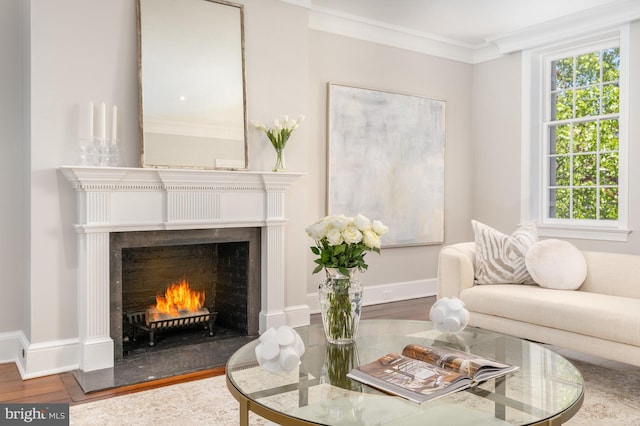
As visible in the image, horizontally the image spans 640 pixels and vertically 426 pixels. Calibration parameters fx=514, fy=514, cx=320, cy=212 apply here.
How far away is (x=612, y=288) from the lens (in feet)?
10.5

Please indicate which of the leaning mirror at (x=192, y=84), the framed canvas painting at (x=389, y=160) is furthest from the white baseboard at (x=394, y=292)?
the leaning mirror at (x=192, y=84)

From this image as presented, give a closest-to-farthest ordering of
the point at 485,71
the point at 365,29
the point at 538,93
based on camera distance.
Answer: the point at 365,29
the point at 538,93
the point at 485,71

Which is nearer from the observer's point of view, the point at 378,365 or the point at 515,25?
the point at 378,365

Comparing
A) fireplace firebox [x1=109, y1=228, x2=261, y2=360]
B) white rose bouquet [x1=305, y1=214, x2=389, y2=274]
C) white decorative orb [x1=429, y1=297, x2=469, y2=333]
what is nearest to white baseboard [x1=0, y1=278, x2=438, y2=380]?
fireplace firebox [x1=109, y1=228, x2=261, y2=360]

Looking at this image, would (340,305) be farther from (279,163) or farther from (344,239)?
(279,163)

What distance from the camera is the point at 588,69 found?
15.7ft

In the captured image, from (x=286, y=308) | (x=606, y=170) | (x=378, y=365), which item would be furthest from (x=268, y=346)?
(x=606, y=170)

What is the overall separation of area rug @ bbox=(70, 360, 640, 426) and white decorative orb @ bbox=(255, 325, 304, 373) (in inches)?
27.3

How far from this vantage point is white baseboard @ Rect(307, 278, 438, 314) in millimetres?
4734

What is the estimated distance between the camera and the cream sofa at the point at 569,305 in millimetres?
2652

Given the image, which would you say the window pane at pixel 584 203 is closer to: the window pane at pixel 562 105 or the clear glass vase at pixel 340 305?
the window pane at pixel 562 105

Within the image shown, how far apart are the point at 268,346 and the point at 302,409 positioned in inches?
11.2

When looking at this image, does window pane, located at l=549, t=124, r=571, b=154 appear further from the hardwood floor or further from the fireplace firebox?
the hardwood floor

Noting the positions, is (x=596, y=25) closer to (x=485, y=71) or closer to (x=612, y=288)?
(x=485, y=71)
